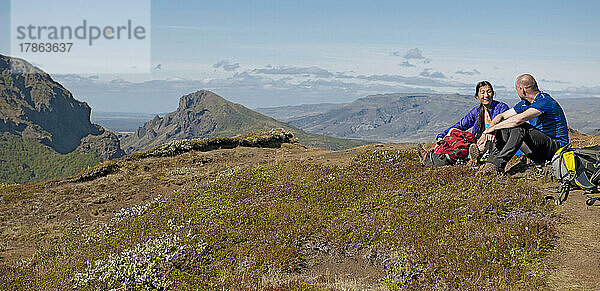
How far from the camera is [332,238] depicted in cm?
1104

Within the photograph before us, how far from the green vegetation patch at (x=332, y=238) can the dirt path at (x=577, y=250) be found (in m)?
0.29

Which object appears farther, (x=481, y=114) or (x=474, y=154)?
(x=481, y=114)

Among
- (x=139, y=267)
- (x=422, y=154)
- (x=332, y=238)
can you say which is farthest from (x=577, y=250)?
(x=139, y=267)

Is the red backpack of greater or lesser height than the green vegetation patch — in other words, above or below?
above

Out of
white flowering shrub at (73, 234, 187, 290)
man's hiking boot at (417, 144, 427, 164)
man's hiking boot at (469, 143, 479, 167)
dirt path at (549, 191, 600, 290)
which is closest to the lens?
dirt path at (549, 191, 600, 290)

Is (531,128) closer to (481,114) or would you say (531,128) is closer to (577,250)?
(481,114)

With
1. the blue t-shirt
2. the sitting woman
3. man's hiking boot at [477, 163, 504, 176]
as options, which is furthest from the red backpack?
the blue t-shirt

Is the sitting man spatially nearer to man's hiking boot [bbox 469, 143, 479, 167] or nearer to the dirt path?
man's hiking boot [bbox 469, 143, 479, 167]

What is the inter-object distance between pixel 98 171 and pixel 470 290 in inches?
965

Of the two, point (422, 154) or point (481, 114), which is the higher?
point (481, 114)

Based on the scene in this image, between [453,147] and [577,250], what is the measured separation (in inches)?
240

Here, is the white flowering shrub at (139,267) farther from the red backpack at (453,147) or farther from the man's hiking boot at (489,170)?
the man's hiking boot at (489,170)

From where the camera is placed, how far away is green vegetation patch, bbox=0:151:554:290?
8.50 m

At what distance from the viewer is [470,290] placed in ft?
24.2
